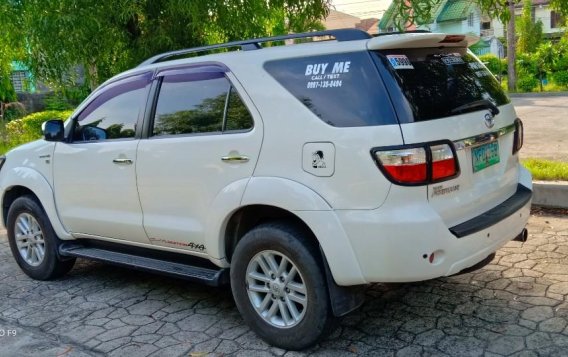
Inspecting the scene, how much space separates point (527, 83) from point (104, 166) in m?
26.6

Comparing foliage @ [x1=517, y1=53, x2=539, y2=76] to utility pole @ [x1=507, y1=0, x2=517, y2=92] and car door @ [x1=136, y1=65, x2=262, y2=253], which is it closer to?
utility pole @ [x1=507, y1=0, x2=517, y2=92]

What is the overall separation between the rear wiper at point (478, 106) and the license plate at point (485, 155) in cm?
22

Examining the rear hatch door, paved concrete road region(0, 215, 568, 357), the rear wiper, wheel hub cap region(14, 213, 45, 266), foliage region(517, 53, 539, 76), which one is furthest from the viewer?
foliage region(517, 53, 539, 76)

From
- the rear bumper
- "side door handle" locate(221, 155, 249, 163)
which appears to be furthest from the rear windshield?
"side door handle" locate(221, 155, 249, 163)

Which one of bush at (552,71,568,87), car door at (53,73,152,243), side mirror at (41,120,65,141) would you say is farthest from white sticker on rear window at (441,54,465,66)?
bush at (552,71,568,87)

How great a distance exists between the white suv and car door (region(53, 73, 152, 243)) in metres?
0.02

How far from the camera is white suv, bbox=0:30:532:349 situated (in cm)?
322

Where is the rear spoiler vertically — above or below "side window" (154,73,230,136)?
above

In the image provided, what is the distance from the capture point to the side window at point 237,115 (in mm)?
3794

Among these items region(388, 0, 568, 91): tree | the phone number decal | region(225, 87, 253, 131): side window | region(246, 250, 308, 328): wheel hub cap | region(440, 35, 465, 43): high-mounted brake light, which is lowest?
region(246, 250, 308, 328): wheel hub cap

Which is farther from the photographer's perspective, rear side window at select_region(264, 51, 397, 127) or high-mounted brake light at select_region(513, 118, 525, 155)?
high-mounted brake light at select_region(513, 118, 525, 155)

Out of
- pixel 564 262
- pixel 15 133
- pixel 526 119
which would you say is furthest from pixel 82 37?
pixel 526 119

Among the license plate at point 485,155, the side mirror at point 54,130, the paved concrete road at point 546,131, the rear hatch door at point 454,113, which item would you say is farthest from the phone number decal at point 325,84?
the paved concrete road at point 546,131

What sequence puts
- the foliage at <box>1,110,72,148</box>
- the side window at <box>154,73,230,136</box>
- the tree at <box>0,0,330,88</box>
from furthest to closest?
the foliage at <box>1,110,72,148</box> < the tree at <box>0,0,330,88</box> < the side window at <box>154,73,230,136</box>
